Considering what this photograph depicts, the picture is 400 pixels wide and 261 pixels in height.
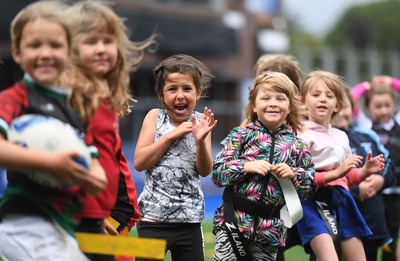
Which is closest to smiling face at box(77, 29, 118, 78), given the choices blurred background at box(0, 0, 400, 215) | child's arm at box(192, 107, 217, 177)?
child's arm at box(192, 107, 217, 177)

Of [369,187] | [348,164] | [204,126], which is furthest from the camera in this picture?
[369,187]

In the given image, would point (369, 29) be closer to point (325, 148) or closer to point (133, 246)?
point (325, 148)

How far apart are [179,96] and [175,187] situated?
57 cm

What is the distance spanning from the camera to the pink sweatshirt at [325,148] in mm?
6062

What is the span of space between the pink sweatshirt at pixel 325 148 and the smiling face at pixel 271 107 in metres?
0.54

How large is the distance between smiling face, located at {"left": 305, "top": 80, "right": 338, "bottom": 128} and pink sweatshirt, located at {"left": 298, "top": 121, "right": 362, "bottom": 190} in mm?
74

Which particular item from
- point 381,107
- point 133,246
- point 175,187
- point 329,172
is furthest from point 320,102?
point 133,246

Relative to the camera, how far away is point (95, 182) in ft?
12.3

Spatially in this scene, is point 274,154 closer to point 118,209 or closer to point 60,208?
point 118,209

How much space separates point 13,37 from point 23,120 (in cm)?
43

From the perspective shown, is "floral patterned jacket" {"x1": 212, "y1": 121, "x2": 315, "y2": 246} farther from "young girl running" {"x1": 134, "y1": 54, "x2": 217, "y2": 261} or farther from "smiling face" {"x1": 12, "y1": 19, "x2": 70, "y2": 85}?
"smiling face" {"x1": 12, "y1": 19, "x2": 70, "y2": 85}

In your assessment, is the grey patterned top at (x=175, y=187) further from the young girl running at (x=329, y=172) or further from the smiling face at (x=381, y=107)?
the smiling face at (x=381, y=107)

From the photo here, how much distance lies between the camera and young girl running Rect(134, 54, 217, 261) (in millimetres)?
5340

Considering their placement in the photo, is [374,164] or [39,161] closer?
[39,161]
